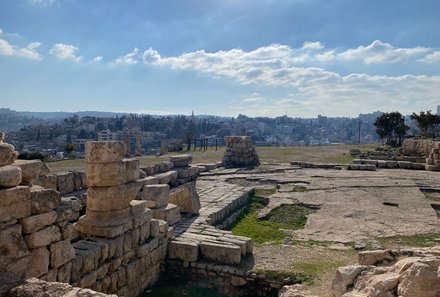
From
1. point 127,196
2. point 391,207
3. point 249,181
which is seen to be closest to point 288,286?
point 127,196

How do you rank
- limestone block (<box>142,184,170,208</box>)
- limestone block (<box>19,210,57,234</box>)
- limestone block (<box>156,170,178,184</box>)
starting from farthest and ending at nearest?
limestone block (<box>156,170,178,184</box>)
limestone block (<box>142,184,170,208</box>)
limestone block (<box>19,210,57,234</box>)

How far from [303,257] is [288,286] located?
61.2 inches

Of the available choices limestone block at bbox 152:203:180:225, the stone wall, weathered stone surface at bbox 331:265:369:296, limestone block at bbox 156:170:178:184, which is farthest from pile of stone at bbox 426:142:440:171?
weathered stone surface at bbox 331:265:369:296

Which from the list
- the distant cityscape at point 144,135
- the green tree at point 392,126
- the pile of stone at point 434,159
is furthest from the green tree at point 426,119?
the pile of stone at point 434,159

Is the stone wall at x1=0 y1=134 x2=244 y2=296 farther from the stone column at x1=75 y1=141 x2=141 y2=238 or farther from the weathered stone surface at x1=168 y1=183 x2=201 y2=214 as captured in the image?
the weathered stone surface at x1=168 y1=183 x2=201 y2=214

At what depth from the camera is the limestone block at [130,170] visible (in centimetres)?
857

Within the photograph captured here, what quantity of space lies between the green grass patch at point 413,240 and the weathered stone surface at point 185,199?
4.98 m

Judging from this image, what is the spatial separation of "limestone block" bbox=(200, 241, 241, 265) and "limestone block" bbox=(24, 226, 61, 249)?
11.3ft

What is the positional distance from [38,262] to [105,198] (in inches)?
92.2

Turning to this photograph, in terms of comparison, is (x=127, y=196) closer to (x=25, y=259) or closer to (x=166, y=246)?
(x=166, y=246)

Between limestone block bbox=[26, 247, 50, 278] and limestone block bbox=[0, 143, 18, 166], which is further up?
limestone block bbox=[0, 143, 18, 166]

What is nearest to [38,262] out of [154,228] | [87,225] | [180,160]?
[87,225]

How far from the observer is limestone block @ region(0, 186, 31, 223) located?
5.44 metres

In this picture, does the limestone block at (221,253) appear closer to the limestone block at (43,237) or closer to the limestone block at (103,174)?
the limestone block at (103,174)
